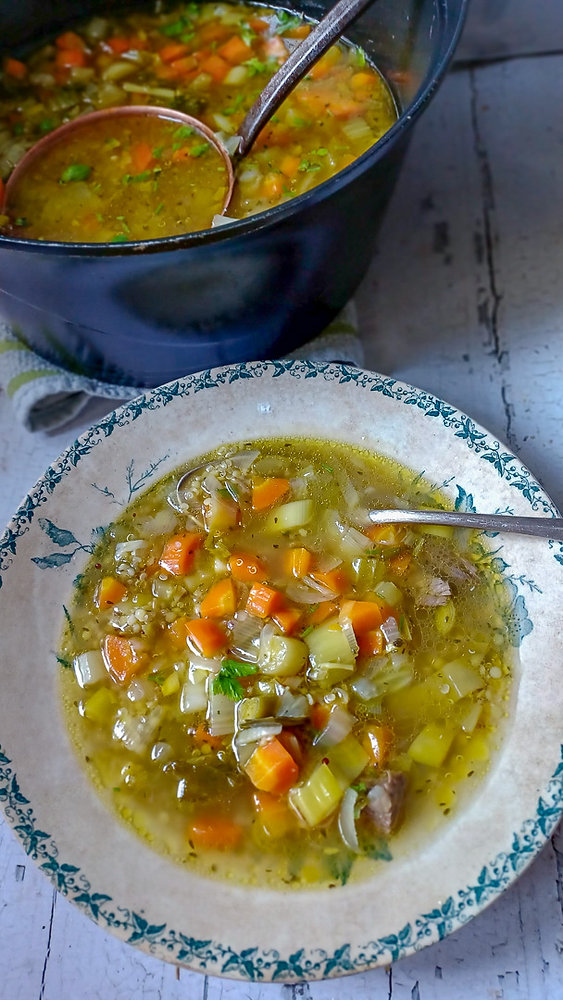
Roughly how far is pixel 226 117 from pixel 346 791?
1.78m

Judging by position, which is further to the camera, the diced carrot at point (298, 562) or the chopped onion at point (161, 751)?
the diced carrot at point (298, 562)

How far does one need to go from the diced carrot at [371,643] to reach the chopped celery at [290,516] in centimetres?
31

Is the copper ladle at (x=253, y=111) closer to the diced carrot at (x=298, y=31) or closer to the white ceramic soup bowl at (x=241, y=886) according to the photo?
the diced carrot at (x=298, y=31)

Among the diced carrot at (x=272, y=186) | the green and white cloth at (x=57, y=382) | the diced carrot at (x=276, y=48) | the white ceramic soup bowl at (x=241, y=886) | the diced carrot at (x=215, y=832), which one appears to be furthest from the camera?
the diced carrot at (x=276, y=48)

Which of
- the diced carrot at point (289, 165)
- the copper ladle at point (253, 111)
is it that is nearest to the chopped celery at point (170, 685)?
the copper ladle at point (253, 111)

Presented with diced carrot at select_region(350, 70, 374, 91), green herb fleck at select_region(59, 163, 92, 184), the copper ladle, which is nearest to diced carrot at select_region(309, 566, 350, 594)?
the copper ladle

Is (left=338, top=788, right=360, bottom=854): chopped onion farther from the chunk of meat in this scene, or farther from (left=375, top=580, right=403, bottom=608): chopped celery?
(left=375, top=580, right=403, bottom=608): chopped celery

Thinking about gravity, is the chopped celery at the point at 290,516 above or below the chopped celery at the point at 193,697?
above

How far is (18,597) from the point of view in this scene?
1880 mm

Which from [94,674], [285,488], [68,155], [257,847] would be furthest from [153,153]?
[257,847]

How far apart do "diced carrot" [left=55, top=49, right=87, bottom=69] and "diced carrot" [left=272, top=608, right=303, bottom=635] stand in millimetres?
1794

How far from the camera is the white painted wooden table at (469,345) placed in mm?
1676

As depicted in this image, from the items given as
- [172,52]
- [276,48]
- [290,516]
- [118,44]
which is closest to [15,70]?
[118,44]

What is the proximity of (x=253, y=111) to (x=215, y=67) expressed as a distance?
1.42 ft
